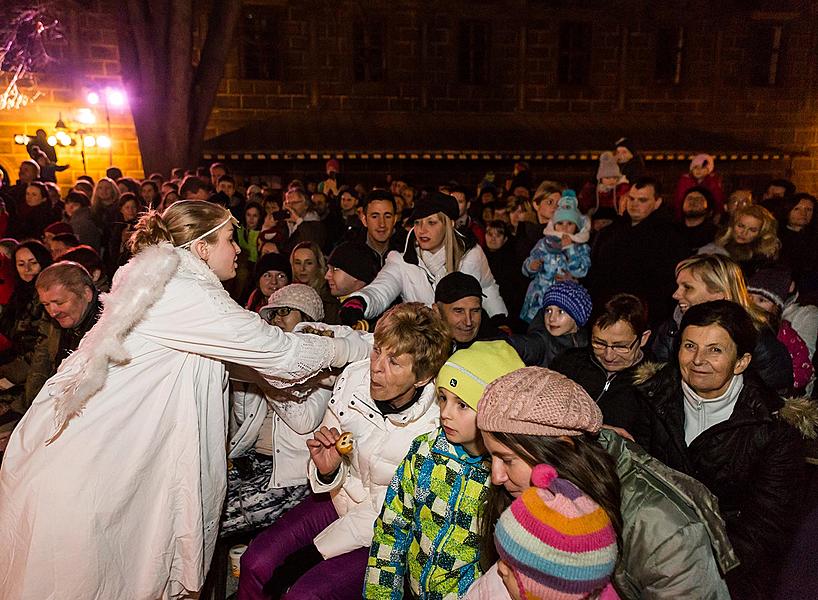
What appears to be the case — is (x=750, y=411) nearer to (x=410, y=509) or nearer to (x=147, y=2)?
(x=410, y=509)

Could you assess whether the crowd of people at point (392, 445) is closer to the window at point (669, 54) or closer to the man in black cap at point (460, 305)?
the man in black cap at point (460, 305)

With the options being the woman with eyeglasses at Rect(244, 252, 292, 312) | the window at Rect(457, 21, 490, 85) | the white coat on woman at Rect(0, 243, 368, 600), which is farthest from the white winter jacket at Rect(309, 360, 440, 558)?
the window at Rect(457, 21, 490, 85)

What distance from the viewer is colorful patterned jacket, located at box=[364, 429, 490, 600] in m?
2.33

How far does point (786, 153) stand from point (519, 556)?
65.5ft

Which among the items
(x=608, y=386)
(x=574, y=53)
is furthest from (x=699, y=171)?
(x=574, y=53)

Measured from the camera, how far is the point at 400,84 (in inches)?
655

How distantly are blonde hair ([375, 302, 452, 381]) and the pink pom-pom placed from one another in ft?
3.39

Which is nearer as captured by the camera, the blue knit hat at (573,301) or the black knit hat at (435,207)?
the blue knit hat at (573,301)

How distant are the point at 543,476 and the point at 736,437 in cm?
120

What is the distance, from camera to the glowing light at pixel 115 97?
15273mm

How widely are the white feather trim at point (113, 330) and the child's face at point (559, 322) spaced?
2324 mm

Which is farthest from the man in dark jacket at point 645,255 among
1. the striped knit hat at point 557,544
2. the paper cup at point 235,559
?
the striped knit hat at point 557,544

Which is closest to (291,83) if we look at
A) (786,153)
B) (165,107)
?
(165,107)

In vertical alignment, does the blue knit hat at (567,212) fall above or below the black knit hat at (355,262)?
above
